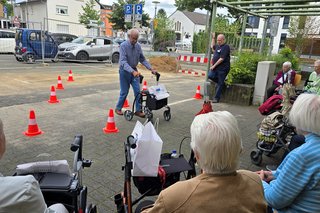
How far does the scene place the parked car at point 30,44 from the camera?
14664 mm

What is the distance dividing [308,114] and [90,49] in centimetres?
1651

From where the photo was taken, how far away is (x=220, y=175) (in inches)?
55.1

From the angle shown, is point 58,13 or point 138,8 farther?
point 58,13

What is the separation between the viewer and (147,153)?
83.5 inches

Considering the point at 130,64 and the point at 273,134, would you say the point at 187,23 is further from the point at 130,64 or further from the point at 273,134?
the point at 273,134

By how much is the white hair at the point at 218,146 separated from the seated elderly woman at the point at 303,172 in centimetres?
70

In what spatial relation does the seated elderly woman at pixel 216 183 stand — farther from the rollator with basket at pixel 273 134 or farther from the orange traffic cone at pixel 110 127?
the orange traffic cone at pixel 110 127

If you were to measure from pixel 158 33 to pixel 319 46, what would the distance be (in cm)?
2000

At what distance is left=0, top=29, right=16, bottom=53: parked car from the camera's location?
2009 cm

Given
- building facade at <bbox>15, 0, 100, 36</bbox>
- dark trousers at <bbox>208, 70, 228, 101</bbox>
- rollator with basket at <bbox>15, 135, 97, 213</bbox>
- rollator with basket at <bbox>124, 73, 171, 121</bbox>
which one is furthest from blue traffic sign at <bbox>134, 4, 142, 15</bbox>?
building facade at <bbox>15, 0, 100, 36</bbox>

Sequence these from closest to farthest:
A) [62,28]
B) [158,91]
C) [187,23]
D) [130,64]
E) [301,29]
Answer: [158,91]
[130,64]
[301,29]
[62,28]
[187,23]

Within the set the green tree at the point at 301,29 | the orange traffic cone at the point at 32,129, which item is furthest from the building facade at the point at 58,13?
the orange traffic cone at the point at 32,129

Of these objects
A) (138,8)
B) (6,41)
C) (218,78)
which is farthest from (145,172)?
(6,41)

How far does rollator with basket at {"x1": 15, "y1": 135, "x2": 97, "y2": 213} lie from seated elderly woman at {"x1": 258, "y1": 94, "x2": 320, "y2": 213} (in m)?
1.50
